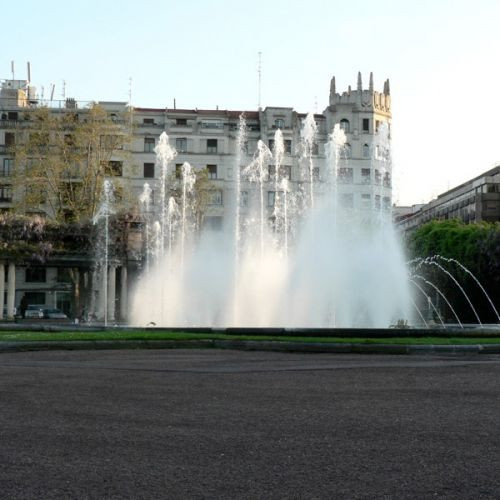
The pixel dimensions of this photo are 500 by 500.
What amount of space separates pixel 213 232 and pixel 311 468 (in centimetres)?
8054

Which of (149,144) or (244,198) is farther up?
(149,144)

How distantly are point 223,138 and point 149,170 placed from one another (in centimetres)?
782

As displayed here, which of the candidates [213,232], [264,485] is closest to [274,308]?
[264,485]

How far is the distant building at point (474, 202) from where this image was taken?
9681cm

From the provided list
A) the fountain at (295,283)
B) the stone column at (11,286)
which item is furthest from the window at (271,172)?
the stone column at (11,286)

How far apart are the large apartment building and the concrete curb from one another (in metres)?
62.1

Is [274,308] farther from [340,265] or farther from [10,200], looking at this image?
[10,200]

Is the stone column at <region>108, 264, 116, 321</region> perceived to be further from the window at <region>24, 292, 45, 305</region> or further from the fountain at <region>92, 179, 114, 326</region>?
the window at <region>24, 292, 45, 305</region>

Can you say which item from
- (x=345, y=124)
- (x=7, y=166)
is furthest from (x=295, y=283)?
(x=345, y=124)

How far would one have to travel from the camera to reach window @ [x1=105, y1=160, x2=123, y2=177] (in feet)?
232

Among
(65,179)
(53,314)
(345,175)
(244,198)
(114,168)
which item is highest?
(345,175)

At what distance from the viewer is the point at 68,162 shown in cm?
7081

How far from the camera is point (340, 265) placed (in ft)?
125

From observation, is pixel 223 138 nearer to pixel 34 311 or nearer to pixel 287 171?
pixel 287 171
